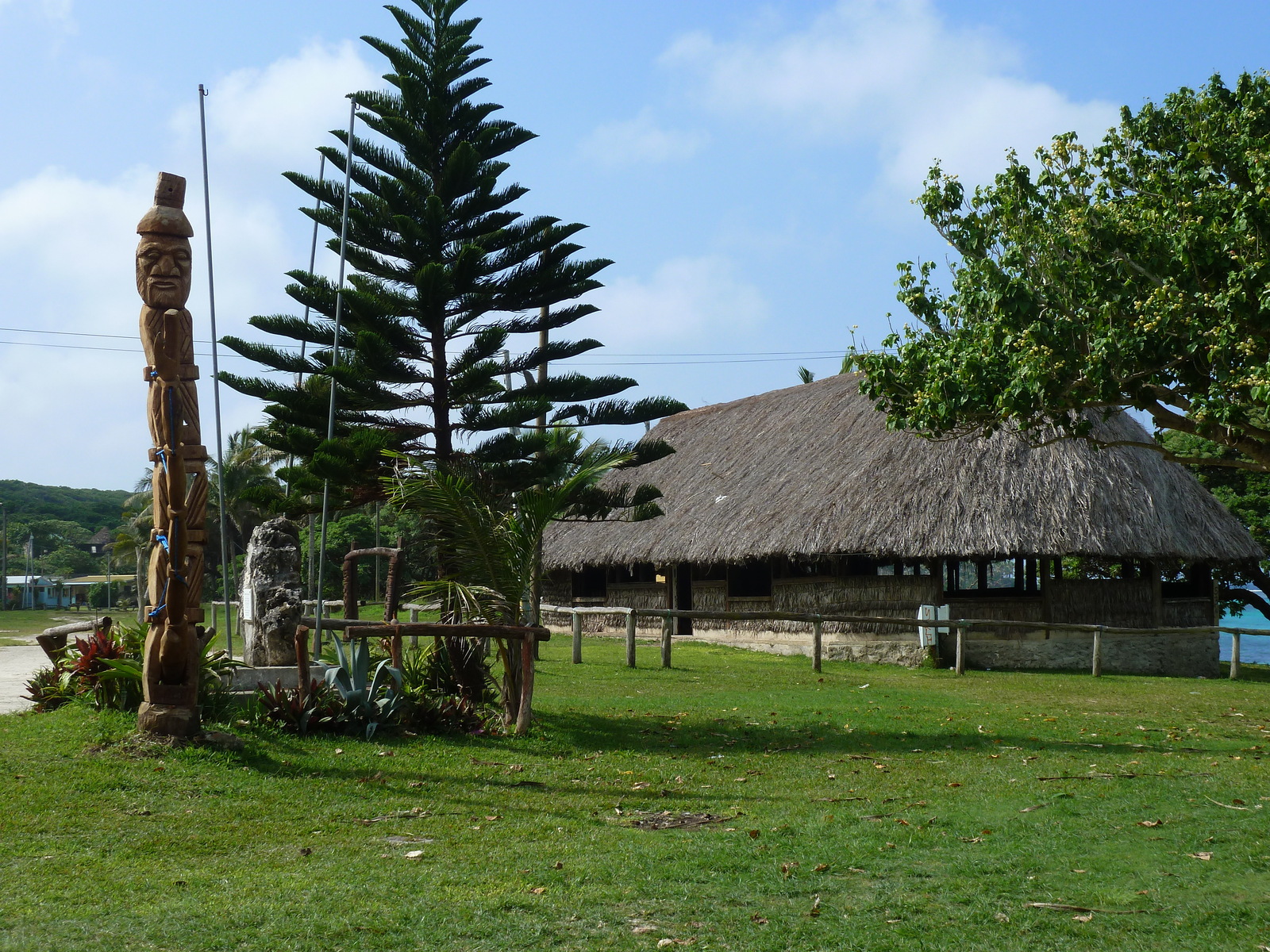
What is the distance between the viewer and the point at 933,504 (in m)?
16.7

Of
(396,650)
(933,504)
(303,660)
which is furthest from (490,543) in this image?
(933,504)

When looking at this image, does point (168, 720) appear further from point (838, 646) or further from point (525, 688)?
point (838, 646)

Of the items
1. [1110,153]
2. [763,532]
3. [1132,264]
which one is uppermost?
[1110,153]

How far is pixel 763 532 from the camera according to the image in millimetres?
18062

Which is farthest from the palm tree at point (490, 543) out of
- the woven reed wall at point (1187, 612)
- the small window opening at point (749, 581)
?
the small window opening at point (749, 581)

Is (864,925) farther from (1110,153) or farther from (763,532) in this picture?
(763,532)

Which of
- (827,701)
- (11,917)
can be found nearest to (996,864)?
(11,917)

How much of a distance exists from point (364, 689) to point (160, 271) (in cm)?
331

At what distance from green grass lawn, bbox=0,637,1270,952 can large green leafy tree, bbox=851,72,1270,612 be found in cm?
285

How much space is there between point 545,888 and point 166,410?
4.44 m

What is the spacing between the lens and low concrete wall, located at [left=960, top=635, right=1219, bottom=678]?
16.3m

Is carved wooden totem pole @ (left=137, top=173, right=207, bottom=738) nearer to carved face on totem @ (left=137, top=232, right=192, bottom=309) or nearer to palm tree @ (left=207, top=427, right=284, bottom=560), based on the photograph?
carved face on totem @ (left=137, top=232, right=192, bottom=309)

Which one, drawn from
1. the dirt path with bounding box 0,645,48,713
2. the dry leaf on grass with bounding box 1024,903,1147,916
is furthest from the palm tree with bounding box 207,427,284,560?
the dry leaf on grass with bounding box 1024,903,1147,916

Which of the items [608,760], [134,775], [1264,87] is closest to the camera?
[134,775]
